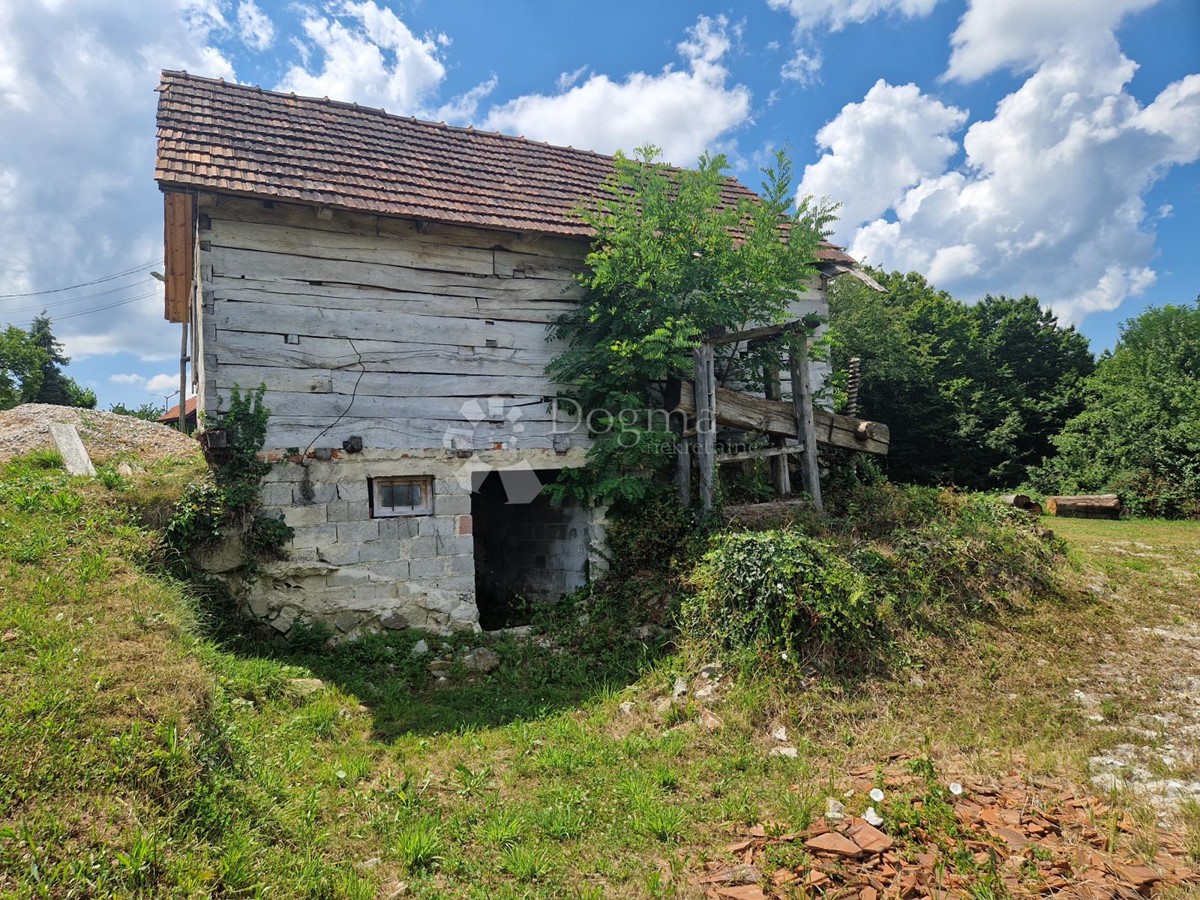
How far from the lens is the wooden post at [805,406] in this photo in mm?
8680

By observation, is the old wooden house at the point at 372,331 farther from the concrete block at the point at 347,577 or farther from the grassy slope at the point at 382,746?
the grassy slope at the point at 382,746

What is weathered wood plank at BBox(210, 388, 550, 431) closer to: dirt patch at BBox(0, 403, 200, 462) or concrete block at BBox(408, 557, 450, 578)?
concrete block at BBox(408, 557, 450, 578)

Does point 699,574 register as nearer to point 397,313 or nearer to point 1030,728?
point 1030,728

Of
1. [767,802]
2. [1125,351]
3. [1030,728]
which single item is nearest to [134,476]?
[767,802]

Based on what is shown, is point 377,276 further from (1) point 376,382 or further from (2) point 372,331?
(1) point 376,382

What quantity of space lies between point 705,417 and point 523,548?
11.8 feet

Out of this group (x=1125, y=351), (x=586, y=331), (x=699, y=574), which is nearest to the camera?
(x=699, y=574)


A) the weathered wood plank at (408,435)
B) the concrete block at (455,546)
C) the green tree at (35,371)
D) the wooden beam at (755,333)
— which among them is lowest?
the concrete block at (455,546)

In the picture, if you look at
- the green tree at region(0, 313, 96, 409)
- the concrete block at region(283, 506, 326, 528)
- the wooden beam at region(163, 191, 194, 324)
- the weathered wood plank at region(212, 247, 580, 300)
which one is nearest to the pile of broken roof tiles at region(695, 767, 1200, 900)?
the concrete block at region(283, 506, 326, 528)

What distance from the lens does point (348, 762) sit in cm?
462

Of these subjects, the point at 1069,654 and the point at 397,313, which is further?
the point at 397,313

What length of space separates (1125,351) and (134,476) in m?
32.7

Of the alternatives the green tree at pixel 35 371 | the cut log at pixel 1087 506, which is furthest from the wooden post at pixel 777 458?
the green tree at pixel 35 371

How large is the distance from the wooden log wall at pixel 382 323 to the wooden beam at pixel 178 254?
1.26m
